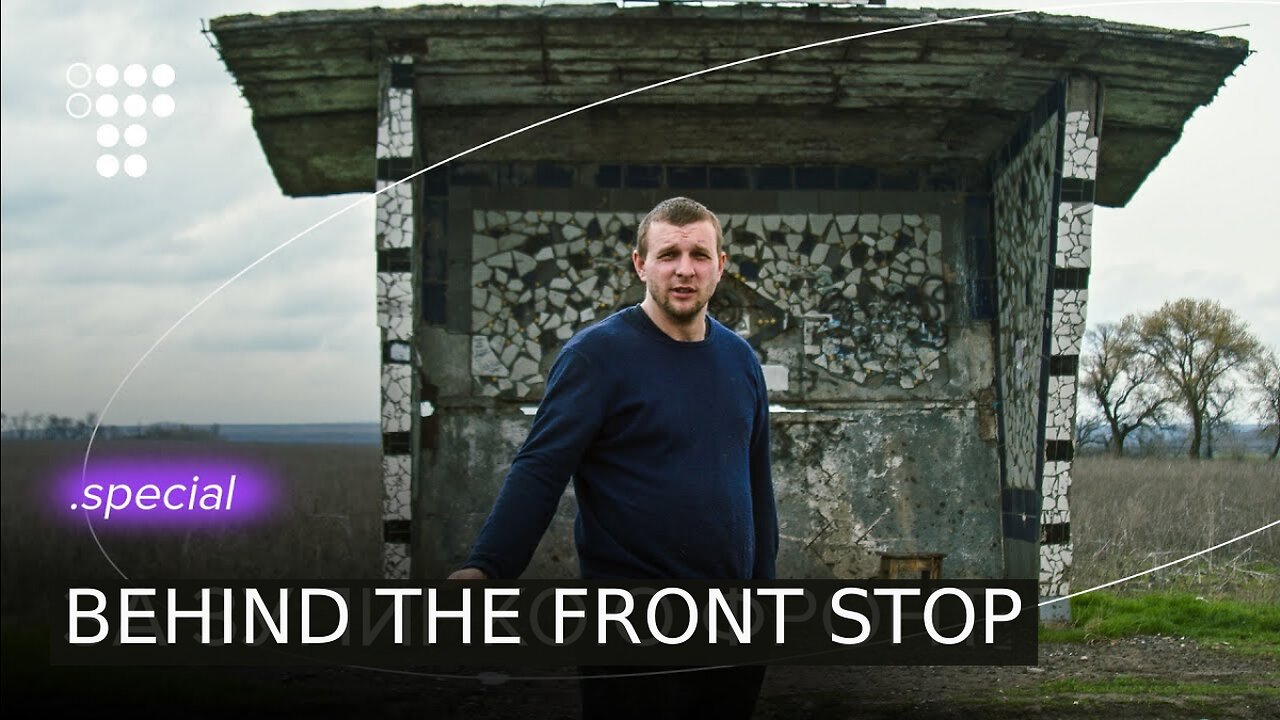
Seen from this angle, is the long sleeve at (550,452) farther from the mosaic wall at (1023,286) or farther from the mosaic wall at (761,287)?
the mosaic wall at (761,287)

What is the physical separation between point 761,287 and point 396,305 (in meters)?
2.93

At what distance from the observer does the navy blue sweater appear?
3.28 metres

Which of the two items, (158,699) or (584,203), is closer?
(158,699)

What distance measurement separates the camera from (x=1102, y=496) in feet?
27.2

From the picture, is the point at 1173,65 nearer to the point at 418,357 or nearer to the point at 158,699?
the point at 418,357

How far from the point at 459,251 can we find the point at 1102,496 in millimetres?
4705

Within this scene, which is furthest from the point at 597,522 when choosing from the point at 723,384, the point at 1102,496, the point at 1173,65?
the point at 1173,65

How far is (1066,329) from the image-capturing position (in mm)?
8359

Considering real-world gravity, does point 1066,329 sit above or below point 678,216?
below

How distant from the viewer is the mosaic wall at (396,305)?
26.4 ft

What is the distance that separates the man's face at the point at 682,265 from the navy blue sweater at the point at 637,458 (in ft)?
0.37

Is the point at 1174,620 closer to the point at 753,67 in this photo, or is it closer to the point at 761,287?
the point at 761,287

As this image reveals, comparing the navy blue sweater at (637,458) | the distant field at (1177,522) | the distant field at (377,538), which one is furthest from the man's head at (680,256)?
the distant field at (1177,522)

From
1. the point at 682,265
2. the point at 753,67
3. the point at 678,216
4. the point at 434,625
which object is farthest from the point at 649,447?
the point at 753,67
